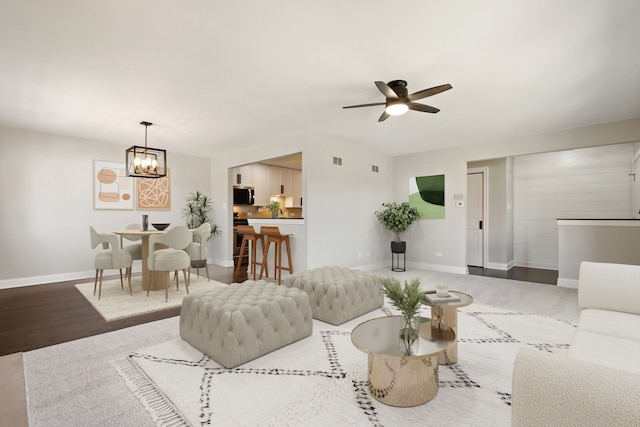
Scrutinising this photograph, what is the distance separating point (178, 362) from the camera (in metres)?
2.35

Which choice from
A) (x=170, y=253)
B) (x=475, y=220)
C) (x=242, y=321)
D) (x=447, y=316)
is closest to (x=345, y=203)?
(x=170, y=253)

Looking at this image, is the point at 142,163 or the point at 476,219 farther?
the point at 476,219

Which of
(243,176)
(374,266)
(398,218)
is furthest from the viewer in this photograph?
(243,176)

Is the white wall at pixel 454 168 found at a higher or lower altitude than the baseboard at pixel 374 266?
higher

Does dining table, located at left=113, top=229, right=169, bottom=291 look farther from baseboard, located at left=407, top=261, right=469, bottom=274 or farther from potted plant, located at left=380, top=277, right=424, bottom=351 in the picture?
baseboard, located at left=407, top=261, right=469, bottom=274

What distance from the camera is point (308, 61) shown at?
2967 mm

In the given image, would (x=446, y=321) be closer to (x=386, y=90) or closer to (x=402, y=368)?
(x=402, y=368)

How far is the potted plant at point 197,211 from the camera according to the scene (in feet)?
23.0

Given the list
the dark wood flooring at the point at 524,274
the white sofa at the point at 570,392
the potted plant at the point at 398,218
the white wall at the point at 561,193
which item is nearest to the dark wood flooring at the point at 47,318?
the white sofa at the point at 570,392

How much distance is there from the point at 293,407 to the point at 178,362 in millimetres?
1098

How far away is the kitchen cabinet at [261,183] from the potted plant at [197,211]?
1.41 m

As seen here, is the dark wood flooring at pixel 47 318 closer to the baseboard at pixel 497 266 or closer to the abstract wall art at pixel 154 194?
the abstract wall art at pixel 154 194

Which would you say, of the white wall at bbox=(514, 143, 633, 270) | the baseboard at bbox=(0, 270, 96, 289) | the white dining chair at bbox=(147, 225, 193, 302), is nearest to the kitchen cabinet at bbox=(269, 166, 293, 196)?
the white dining chair at bbox=(147, 225, 193, 302)

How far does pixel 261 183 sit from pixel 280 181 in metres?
0.72
